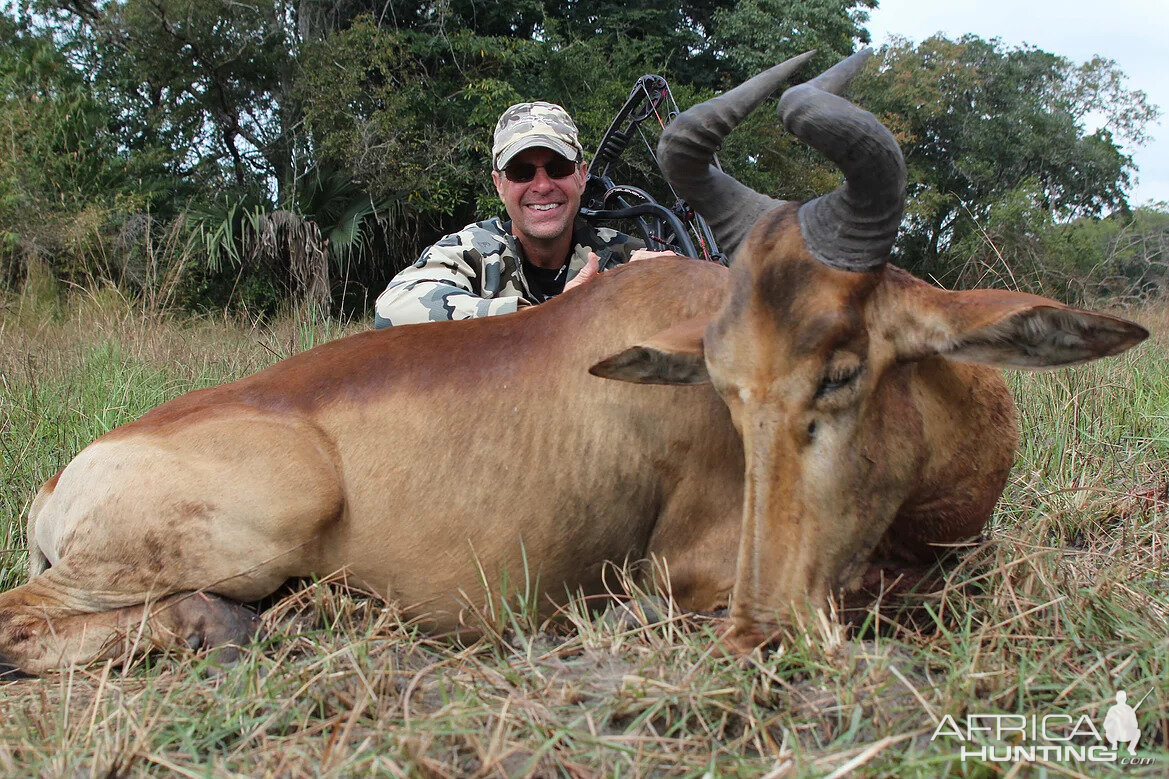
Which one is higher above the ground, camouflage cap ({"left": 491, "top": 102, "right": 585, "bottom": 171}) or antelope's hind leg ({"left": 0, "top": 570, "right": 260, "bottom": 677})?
camouflage cap ({"left": 491, "top": 102, "right": 585, "bottom": 171})

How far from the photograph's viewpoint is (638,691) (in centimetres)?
251

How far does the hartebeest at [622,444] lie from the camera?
3.00m

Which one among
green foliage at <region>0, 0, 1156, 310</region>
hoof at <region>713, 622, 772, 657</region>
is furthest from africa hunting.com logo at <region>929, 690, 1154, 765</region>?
green foliage at <region>0, 0, 1156, 310</region>

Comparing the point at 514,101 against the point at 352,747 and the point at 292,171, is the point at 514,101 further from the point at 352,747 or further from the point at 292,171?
the point at 352,747

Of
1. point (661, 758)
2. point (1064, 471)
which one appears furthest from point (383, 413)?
point (1064, 471)

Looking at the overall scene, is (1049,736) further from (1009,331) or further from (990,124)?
(990,124)

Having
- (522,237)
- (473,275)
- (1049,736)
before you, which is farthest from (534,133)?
(1049,736)

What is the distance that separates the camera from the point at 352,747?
238 cm

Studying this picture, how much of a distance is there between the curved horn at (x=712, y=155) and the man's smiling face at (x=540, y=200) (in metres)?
2.26

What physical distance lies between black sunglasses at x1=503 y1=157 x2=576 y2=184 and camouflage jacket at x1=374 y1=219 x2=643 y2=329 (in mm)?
391

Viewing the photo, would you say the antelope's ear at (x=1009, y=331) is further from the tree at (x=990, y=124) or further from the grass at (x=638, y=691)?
the tree at (x=990, y=124)

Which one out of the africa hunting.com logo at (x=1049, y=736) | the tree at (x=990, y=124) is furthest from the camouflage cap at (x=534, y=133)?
the tree at (x=990, y=124)

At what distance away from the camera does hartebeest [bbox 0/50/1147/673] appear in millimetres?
2996

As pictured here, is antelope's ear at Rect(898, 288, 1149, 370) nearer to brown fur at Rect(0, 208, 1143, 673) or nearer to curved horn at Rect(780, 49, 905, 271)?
brown fur at Rect(0, 208, 1143, 673)
